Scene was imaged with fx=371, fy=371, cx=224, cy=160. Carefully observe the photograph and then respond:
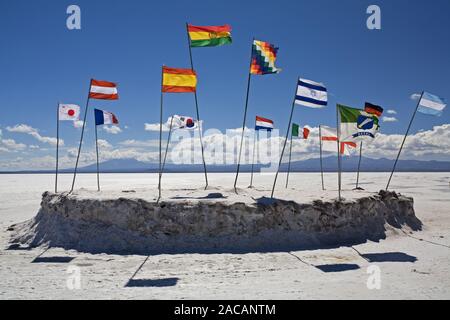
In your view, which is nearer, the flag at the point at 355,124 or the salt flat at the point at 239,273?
the salt flat at the point at 239,273

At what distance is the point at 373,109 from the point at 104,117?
1258 centimetres

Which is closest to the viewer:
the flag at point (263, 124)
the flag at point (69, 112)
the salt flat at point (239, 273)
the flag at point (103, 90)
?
the salt flat at point (239, 273)

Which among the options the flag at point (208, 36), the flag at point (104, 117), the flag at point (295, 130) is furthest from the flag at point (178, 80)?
the flag at point (295, 130)

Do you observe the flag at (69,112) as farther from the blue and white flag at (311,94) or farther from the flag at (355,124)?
the flag at (355,124)

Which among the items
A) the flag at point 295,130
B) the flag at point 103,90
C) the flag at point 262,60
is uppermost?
the flag at point 262,60

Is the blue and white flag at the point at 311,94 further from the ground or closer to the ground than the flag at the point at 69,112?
further from the ground

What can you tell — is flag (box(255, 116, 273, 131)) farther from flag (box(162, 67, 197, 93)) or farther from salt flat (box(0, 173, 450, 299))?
salt flat (box(0, 173, 450, 299))

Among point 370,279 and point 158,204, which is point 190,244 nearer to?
point 158,204

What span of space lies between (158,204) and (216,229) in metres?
2.21

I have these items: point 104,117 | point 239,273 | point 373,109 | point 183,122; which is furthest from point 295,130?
point 239,273

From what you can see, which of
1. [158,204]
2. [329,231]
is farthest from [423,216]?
[158,204]

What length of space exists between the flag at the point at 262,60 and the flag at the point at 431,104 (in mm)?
6818

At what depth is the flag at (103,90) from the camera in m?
15.7

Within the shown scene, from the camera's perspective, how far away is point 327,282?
878 cm
